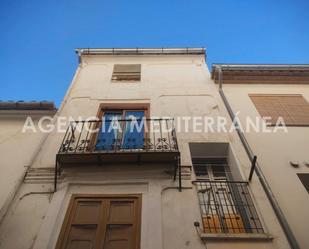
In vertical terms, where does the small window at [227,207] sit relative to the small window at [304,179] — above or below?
below

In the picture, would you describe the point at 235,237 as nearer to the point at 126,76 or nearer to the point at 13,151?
the point at 13,151

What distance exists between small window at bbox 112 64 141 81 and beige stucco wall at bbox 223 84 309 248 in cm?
416

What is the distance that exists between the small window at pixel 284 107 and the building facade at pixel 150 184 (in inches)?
25.2

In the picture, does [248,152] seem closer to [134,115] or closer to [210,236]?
[210,236]

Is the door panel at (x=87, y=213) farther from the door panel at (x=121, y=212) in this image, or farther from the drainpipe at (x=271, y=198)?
the drainpipe at (x=271, y=198)

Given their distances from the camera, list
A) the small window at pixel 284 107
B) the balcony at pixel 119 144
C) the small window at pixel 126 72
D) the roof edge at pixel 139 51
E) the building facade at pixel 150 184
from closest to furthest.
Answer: the building facade at pixel 150 184 < the balcony at pixel 119 144 < the small window at pixel 284 107 < the small window at pixel 126 72 < the roof edge at pixel 139 51

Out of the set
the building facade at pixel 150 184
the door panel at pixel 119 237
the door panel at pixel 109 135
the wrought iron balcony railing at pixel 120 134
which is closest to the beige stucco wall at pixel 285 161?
the building facade at pixel 150 184

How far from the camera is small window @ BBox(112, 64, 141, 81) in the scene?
11453 mm

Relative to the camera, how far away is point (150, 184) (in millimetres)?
6250

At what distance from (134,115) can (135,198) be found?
362 cm

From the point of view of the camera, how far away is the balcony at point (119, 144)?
251 inches

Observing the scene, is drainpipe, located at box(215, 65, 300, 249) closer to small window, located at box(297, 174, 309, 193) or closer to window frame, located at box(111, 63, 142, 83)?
small window, located at box(297, 174, 309, 193)

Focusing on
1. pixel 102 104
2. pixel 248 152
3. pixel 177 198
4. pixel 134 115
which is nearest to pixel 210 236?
pixel 177 198

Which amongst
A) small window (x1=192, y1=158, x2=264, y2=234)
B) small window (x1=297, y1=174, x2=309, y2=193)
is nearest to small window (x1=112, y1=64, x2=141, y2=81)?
small window (x1=192, y1=158, x2=264, y2=234)
